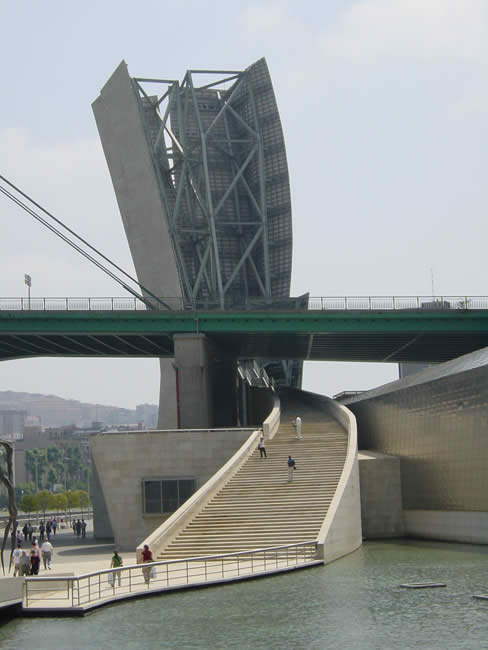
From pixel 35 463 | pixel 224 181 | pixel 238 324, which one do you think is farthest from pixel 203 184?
pixel 35 463

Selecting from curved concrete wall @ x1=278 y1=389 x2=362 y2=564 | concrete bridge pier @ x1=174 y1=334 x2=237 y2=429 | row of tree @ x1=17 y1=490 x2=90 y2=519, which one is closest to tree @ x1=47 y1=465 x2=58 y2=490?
row of tree @ x1=17 y1=490 x2=90 y2=519

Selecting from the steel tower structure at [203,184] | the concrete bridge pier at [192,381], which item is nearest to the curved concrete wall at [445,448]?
the concrete bridge pier at [192,381]

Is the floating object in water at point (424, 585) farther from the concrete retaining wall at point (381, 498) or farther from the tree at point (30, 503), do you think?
the tree at point (30, 503)

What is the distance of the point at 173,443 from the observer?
4341cm

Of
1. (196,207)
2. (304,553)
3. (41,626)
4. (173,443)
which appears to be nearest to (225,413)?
(196,207)

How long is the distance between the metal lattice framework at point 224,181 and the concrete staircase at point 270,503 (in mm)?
38825

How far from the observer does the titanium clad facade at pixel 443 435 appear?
3678cm

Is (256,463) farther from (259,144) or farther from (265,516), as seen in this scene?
(259,144)

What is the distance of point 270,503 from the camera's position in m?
35.3

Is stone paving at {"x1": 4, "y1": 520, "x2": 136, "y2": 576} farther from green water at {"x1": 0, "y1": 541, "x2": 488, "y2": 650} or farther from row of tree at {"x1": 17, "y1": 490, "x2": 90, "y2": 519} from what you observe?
row of tree at {"x1": 17, "y1": 490, "x2": 90, "y2": 519}

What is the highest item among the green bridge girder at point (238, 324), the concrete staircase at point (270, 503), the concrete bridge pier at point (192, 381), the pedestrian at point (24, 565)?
the green bridge girder at point (238, 324)

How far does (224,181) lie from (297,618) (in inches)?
2668

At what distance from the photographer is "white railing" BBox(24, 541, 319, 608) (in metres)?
23.6

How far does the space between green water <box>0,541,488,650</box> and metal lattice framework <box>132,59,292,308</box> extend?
54.7 metres
